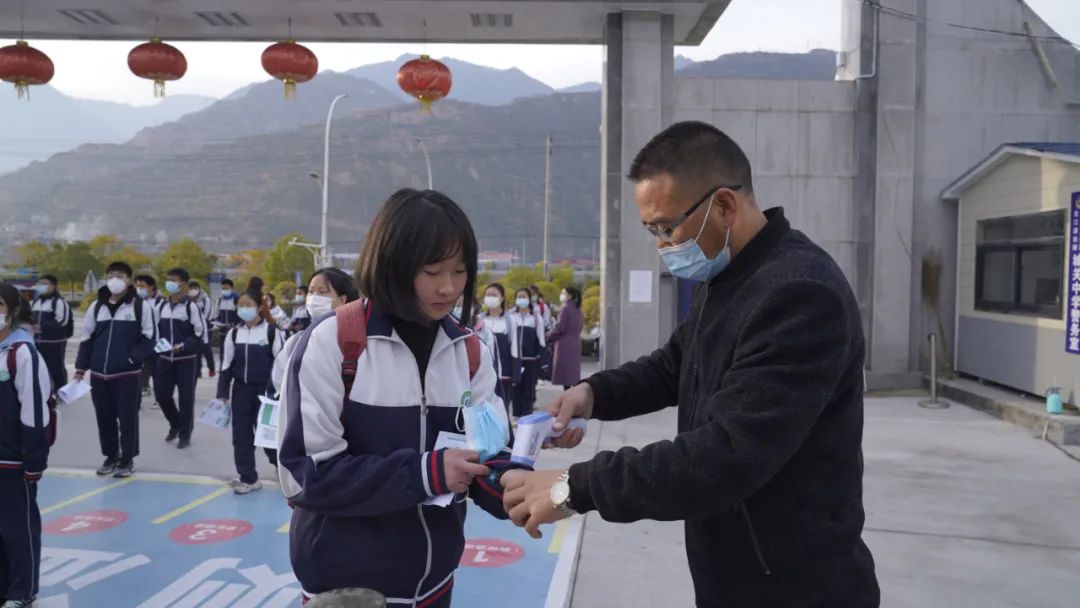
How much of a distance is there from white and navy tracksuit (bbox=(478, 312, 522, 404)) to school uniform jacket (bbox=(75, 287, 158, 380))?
12.0ft

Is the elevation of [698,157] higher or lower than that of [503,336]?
higher

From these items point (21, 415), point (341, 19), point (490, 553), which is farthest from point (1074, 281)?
point (21, 415)

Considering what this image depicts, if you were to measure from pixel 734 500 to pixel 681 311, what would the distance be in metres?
10.3

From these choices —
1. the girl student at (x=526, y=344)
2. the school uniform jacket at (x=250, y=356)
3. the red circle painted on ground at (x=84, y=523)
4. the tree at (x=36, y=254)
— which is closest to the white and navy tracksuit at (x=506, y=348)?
the girl student at (x=526, y=344)

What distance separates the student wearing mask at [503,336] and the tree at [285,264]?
25.4 metres

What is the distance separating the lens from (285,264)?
113ft

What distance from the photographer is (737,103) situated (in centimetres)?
1152

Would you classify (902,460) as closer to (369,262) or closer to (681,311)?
(681,311)

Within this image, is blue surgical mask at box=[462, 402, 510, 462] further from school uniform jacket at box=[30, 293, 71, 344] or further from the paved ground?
school uniform jacket at box=[30, 293, 71, 344]

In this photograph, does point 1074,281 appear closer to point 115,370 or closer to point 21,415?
point 21,415

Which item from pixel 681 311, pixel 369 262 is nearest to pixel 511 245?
pixel 681 311

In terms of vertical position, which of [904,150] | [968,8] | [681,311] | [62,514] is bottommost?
[62,514]

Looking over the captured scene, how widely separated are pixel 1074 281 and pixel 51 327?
41.0 feet

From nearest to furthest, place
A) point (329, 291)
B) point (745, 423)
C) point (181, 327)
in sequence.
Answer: point (745, 423), point (329, 291), point (181, 327)
